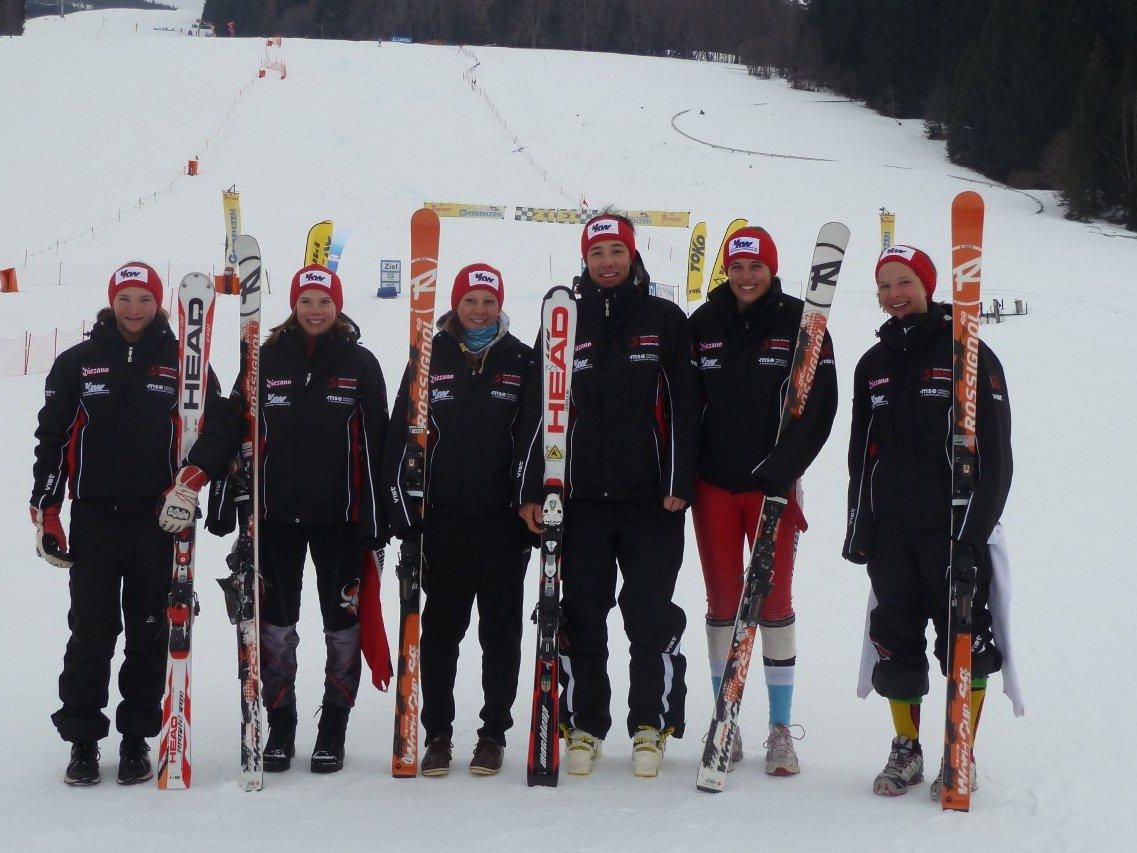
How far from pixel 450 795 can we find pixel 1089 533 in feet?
16.8

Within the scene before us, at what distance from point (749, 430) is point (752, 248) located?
24.5 inches

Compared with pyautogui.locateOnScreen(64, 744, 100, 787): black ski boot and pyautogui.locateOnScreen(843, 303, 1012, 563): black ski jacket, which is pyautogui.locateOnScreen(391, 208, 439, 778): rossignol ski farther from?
pyautogui.locateOnScreen(843, 303, 1012, 563): black ski jacket

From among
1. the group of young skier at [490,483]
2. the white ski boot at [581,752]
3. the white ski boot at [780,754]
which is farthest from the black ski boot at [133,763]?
the white ski boot at [780,754]

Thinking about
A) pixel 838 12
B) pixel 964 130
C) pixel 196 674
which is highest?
pixel 838 12

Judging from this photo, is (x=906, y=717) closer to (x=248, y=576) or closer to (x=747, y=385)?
(x=747, y=385)

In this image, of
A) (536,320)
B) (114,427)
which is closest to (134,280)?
(114,427)

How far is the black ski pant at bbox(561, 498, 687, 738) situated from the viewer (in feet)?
12.5

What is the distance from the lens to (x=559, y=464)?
374 centimetres

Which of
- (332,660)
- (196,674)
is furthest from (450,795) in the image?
(196,674)

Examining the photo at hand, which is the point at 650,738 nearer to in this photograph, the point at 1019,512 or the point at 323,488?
the point at 323,488

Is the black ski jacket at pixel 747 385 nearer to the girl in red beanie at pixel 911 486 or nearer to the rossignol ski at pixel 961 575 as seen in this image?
the girl in red beanie at pixel 911 486

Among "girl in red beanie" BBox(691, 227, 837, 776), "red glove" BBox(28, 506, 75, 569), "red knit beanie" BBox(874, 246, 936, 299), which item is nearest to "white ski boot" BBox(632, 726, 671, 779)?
"girl in red beanie" BBox(691, 227, 837, 776)

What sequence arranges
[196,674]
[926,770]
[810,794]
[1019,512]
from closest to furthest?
[810,794] → [926,770] → [196,674] → [1019,512]

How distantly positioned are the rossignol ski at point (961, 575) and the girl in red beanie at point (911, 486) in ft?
0.17
